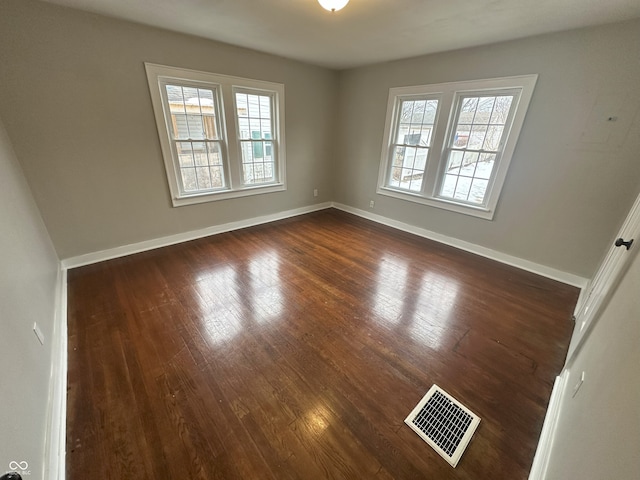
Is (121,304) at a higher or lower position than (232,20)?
lower

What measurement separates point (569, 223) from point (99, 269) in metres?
5.29

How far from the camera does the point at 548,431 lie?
1.38 metres

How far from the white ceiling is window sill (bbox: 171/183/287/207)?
74.0 inches

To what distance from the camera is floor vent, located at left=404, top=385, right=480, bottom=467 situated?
1.35m

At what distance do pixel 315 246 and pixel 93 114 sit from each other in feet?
9.41

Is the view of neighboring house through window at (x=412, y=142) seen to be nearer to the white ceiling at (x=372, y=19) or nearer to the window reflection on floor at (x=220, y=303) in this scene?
the white ceiling at (x=372, y=19)

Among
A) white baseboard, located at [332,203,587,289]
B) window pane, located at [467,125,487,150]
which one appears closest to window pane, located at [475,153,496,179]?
window pane, located at [467,125,487,150]

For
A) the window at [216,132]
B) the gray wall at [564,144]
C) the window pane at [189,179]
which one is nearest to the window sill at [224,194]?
the window at [216,132]

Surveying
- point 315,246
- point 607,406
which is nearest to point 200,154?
point 315,246

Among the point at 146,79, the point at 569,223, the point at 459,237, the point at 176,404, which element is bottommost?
the point at 176,404

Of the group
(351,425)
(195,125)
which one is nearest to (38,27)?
(195,125)

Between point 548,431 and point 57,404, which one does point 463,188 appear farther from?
point 57,404

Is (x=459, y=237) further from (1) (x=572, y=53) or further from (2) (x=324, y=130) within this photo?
(2) (x=324, y=130)

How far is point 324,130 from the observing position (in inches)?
187
